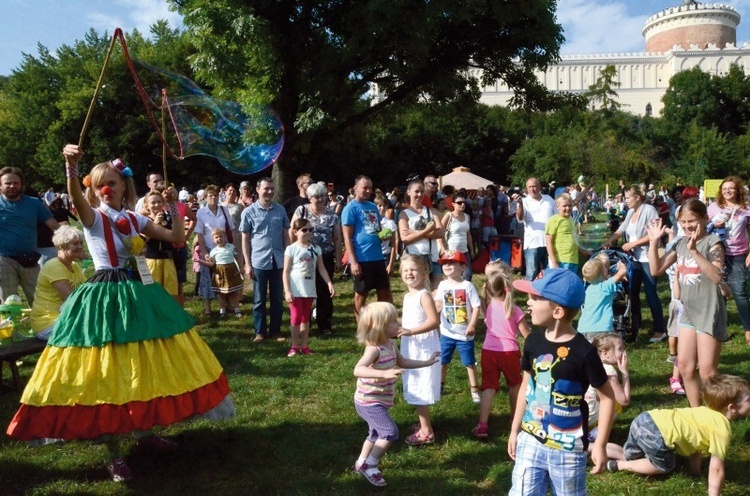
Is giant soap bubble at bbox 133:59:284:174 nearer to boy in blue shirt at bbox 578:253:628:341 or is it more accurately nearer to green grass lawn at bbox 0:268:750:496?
green grass lawn at bbox 0:268:750:496

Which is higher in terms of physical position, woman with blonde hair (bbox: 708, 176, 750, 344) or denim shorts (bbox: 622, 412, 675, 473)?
woman with blonde hair (bbox: 708, 176, 750, 344)

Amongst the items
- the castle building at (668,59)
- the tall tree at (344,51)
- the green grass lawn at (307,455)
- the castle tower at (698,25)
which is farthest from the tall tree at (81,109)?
the castle tower at (698,25)

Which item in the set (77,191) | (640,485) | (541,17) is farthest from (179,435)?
(541,17)

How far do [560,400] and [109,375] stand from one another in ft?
8.79

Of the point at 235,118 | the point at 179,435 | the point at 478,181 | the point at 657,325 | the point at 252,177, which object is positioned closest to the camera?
the point at 179,435

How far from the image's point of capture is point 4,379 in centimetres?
643

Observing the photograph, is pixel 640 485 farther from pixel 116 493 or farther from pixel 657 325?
pixel 657 325

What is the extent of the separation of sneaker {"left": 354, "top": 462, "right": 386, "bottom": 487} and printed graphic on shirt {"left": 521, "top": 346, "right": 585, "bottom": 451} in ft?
4.57

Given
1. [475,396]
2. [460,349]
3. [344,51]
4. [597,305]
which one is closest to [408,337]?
[460,349]

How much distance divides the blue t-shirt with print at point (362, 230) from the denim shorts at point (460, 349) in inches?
75.3

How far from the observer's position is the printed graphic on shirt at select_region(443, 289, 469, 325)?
5469 millimetres

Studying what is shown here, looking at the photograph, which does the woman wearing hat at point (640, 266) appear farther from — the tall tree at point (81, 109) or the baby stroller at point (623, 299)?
the tall tree at point (81, 109)

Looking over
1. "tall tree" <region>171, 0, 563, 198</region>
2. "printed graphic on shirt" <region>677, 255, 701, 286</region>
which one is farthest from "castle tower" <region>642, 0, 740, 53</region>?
"printed graphic on shirt" <region>677, 255, 701, 286</region>

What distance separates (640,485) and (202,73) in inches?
564
